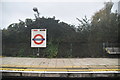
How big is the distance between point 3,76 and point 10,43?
177 inches

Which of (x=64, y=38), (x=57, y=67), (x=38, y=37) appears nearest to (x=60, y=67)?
(x=57, y=67)

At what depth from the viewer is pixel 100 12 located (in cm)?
862

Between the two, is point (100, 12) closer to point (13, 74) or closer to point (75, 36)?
point (75, 36)

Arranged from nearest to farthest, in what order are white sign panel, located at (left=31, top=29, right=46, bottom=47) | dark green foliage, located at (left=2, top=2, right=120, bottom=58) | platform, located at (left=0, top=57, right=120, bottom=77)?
platform, located at (left=0, top=57, right=120, bottom=77) < white sign panel, located at (left=31, top=29, right=46, bottom=47) < dark green foliage, located at (left=2, top=2, right=120, bottom=58)

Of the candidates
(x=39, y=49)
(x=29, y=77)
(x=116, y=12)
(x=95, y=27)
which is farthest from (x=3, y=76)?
(x=116, y=12)

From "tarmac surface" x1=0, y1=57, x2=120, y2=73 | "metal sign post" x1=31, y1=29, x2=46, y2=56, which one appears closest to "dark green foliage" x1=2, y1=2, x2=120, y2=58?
"metal sign post" x1=31, y1=29, x2=46, y2=56

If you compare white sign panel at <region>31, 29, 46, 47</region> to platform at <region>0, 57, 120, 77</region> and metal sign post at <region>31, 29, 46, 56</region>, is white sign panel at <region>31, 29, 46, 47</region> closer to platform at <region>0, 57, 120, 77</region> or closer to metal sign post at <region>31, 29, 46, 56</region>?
metal sign post at <region>31, 29, 46, 56</region>

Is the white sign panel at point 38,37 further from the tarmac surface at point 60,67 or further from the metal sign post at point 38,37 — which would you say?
the tarmac surface at point 60,67

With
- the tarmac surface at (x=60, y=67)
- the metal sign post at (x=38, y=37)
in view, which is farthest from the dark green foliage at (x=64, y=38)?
the tarmac surface at (x=60, y=67)

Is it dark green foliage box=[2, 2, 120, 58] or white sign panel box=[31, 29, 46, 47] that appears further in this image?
dark green foliage box=[2, 2, 120, 58]

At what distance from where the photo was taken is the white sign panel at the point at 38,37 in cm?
682

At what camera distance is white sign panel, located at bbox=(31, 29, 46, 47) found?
6.82 m

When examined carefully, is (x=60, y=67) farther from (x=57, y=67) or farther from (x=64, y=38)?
(x=64, y=38)

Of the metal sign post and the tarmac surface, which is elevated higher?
the metal sign post
